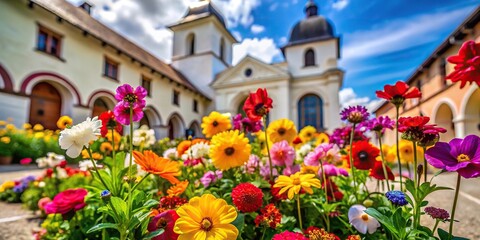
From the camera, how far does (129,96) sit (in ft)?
2.43

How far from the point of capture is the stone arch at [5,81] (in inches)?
252

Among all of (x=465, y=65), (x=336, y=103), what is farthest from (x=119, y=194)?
(x=336, y=103)

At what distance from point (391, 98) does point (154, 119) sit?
12628 millimetres

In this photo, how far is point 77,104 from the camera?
27.2 ft

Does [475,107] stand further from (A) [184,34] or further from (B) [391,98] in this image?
(A) [184,34]

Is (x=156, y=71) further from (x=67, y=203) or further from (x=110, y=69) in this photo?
(x=67, y=203)

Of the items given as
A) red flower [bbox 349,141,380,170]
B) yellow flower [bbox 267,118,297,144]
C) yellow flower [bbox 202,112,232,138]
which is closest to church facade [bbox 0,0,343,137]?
yellow flower [bbox 202,112,232,138]

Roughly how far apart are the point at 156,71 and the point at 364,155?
485 inches

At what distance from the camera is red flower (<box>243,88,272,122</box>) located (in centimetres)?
101

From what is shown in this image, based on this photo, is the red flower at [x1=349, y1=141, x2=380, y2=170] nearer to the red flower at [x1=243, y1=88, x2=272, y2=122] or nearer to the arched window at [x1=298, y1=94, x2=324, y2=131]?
the red flower at [x1=243, y1=88, x2=272, y2=122]

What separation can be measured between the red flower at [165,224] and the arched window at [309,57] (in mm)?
16718

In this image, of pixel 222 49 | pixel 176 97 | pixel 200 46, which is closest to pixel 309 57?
pixel 222 49

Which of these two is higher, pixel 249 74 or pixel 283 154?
pixel 249 74

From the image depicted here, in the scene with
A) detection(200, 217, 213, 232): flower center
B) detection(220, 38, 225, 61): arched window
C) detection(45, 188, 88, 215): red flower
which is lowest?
detection(45, 188, 88, 215): red flower
